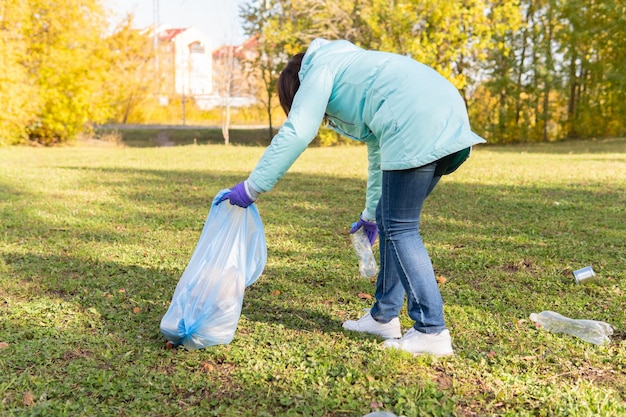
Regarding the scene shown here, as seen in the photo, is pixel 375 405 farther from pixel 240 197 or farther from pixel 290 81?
pixel 290 81

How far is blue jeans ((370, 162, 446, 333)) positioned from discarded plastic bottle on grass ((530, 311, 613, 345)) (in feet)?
2.49

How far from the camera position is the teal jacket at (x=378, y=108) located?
7.97 feet

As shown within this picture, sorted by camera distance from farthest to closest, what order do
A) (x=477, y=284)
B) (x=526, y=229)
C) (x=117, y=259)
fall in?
(x=526, y=229) < (x=117, y=259) < (x=477, y=284)

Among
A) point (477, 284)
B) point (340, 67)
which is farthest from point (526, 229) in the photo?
point (340, 67)

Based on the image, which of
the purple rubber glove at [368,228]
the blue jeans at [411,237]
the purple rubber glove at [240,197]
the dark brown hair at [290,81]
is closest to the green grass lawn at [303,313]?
the blue jeans at [411,237]

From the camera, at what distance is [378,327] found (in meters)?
3.02

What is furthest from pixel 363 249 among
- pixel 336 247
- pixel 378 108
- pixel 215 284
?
pixel 336 247

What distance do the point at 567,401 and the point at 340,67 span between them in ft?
5.28

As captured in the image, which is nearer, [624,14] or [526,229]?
[526,229]

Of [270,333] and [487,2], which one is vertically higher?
[487,2]

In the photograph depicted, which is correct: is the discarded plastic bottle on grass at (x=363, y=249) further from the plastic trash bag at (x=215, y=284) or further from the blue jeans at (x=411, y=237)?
the plastic trash bag at (x=215, y=284)

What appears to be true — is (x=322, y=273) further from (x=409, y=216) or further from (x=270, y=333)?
(x=409, y=216)

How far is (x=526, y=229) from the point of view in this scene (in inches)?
213

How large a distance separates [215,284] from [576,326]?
1830 millimetres
